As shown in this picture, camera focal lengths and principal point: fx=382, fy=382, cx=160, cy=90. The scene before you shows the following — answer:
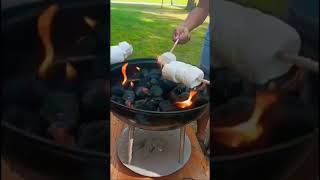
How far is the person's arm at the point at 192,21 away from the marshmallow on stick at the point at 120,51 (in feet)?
0.48

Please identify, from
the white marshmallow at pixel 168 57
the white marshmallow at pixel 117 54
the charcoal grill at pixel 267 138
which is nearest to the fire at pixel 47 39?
the white marshmallow at pixel 117 54

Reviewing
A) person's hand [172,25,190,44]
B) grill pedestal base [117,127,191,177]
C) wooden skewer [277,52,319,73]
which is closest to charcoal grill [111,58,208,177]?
grill pedestal base [117,127,191,177]

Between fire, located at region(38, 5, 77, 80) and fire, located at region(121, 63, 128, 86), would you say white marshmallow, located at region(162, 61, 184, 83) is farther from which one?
fire, located at region(38, 5, 77, 80)

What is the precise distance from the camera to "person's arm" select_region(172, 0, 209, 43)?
1.12 metres

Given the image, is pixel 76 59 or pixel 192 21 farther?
pixel 192 21

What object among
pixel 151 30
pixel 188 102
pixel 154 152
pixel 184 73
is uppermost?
pixel 151 30

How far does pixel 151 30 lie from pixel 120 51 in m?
0.12

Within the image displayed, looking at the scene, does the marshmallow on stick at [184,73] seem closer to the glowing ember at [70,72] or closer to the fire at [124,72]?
the fire at [124,72]

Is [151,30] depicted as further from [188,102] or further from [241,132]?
[241,132]

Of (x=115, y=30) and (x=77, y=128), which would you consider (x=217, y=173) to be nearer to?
(x=77, y=128)

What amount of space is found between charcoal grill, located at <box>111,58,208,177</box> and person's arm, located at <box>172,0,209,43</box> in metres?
0.13

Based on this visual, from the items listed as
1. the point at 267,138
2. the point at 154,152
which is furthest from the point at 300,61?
the point at 154,152

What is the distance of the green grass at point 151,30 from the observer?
1.15m

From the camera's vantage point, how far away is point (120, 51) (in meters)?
1.17
